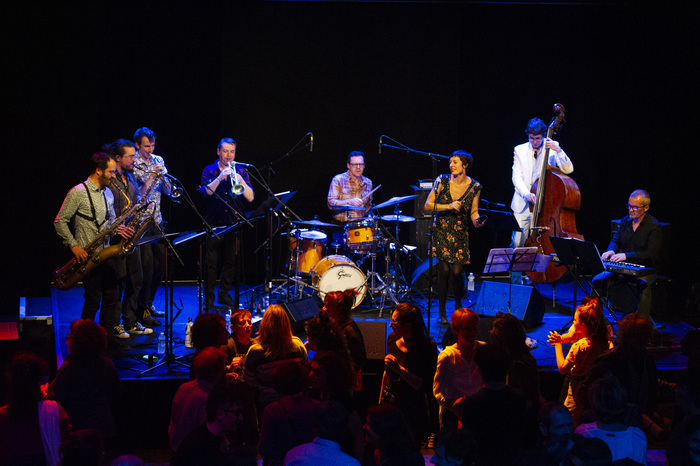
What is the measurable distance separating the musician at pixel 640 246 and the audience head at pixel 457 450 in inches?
205

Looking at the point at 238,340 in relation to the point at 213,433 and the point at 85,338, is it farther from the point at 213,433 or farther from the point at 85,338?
the point at 213,433

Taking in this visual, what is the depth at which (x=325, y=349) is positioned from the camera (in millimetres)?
4582

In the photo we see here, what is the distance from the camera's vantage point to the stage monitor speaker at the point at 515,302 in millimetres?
7609

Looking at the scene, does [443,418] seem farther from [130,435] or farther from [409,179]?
[409,179]

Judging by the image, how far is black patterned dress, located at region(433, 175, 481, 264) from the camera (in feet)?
25.5

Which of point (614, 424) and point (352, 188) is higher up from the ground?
point (352, 188)

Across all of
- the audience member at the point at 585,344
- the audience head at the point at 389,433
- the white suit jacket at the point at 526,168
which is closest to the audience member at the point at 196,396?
the audience head at the point at 389,433

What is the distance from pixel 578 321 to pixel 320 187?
5691 mm

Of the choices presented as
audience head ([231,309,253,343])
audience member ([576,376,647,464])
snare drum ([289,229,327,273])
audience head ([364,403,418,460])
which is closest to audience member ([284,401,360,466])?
audience head ([364,403,418,460])

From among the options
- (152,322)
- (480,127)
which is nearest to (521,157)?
(480,127)

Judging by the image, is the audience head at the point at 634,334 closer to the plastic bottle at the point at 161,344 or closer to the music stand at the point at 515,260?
the music stand at the point at 515,260

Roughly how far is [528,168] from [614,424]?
5.86 m

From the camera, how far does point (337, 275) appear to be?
8.03 metres

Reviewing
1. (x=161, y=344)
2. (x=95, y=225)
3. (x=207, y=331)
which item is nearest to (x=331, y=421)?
(x=207, y=331)
